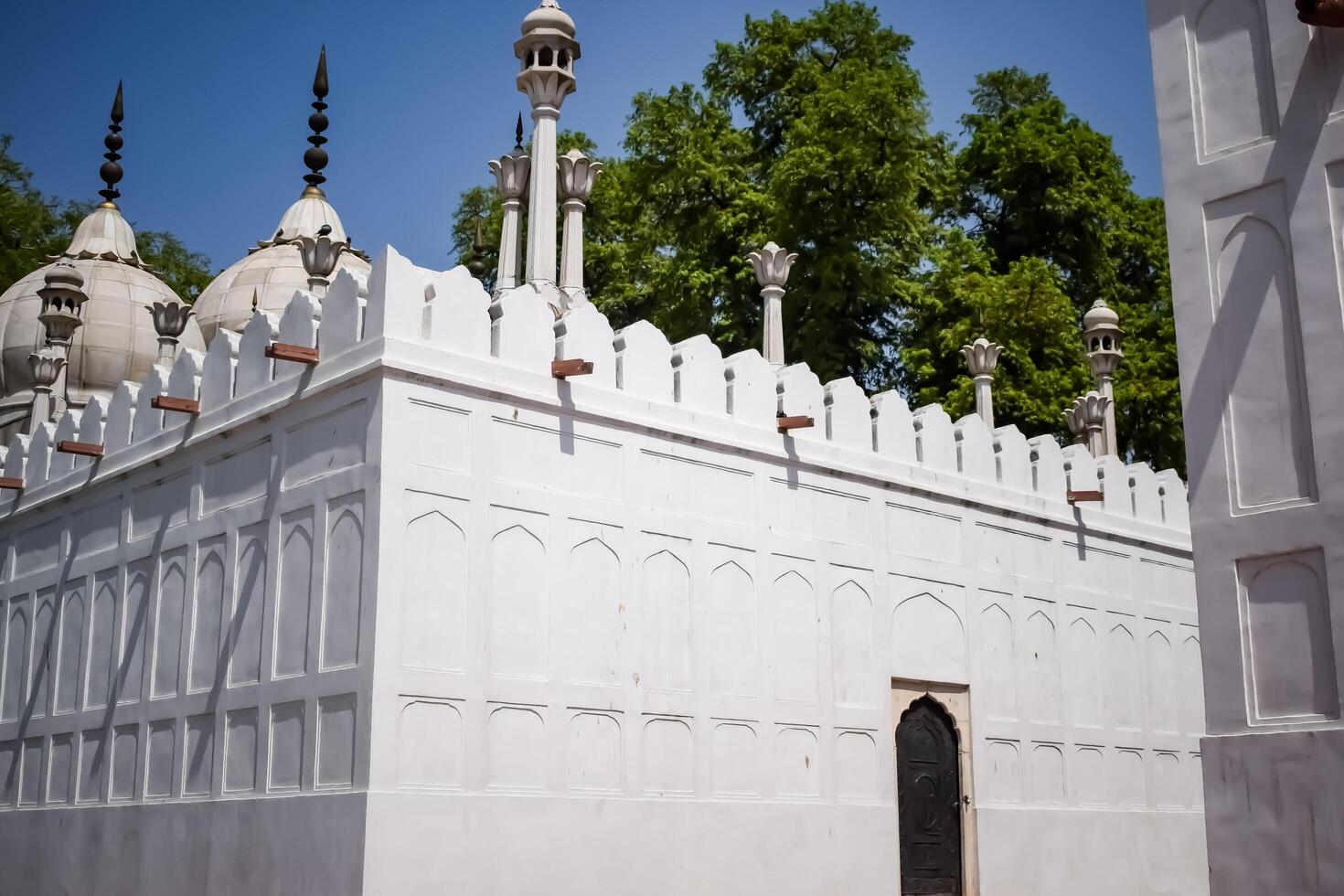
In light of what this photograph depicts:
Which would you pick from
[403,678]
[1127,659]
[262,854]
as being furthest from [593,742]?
[1127,659]

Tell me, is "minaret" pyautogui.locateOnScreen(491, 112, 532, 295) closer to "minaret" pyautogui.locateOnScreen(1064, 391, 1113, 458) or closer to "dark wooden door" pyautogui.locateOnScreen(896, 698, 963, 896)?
"dark wooden door" pyautogui.locateOnScreen(896, 698, 963, 896)

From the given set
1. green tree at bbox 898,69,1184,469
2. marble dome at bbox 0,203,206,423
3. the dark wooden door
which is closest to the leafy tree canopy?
green tree at bbox 898,69,1184,469

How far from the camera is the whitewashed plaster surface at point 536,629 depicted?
10742 mm

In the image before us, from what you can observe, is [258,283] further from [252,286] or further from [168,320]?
[168,320]

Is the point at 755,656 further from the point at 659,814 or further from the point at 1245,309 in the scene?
the point at 1245,309

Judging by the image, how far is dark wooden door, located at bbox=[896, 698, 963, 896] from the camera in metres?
13.8

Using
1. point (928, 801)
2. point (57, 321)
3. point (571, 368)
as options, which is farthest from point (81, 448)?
point (928, 801)

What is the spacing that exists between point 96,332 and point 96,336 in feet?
0.32

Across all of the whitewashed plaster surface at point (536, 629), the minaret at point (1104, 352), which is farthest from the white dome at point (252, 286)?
the minaret at point (1104, 352)

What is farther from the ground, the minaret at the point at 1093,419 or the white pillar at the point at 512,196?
the white pillar at the point at 512,196

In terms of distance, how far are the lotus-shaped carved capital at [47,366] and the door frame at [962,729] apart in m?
11.7

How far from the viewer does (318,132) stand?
29.4 metres

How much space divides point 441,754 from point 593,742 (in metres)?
1.40

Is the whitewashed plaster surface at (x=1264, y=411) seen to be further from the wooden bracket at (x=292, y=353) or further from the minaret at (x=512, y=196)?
the minaret at (x=512, y=196)
